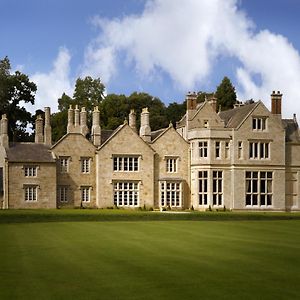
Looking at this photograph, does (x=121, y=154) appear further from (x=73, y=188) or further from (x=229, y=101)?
(x=229, y=101)

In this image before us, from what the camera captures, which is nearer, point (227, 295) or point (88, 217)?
point (227, 295)

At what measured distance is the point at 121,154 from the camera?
6475cm

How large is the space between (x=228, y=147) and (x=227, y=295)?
49863 mm

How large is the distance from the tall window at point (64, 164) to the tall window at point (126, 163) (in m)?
4.33

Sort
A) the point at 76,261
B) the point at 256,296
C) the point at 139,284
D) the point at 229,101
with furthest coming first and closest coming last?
1. the point at 229,101
2. the point at 76,261
3. the point at 139,284
4. the point at 256,296

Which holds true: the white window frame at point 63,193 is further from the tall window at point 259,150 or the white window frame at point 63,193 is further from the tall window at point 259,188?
the tall window at point 259,150

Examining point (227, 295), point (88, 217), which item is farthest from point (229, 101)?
point (227, 295)

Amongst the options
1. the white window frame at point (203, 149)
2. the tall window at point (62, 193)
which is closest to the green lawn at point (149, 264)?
the tall window at point (62, 193)

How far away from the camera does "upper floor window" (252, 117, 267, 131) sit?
65438 millimetres

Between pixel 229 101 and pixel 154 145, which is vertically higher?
pixel 229 101

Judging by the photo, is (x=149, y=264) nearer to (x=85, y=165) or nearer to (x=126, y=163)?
(x=85, y=165)

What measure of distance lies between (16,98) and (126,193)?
104 feet

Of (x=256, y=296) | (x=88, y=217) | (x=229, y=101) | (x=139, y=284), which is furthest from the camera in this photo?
(x=229, y=101)

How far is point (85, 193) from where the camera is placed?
64.1 metres
